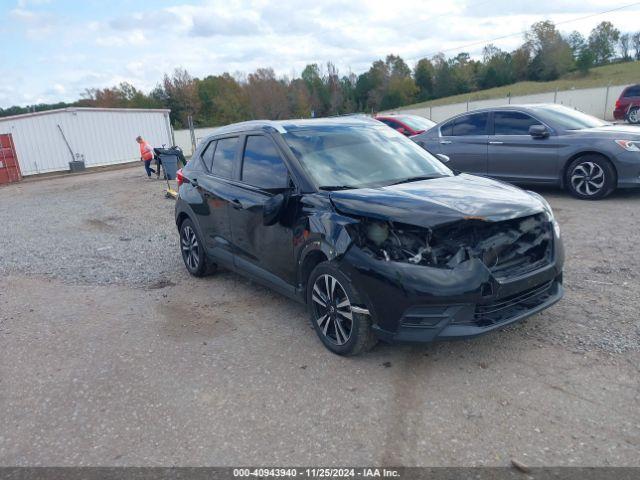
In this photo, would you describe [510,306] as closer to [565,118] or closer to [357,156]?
[357,156]

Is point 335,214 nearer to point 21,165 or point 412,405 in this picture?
point 412,405

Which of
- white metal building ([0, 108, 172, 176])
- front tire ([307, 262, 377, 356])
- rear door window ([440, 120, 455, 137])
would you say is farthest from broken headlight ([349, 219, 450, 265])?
white metal building ([0, 108, 172, 176])

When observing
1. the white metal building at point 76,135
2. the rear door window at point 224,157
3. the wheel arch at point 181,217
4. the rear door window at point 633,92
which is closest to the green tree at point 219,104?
the white metal building at point 76,135

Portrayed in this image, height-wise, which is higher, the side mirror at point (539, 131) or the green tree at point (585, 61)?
the green tree at point (585, 61)

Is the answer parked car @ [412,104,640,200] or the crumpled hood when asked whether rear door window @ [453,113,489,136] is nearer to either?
parked car @ [412,104,640,200]

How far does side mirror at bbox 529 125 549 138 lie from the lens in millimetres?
8703

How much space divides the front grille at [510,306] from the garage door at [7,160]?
2607cm

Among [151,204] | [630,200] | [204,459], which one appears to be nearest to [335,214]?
[204,459]

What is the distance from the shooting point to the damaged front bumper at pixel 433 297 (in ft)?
10.9

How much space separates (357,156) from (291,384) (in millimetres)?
2109

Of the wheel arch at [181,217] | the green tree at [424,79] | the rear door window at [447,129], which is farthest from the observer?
the green tree at [424,79]

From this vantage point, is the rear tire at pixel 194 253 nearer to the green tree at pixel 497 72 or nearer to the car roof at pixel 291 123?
the car roof at pixel 291 123

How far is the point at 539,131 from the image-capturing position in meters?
8.72

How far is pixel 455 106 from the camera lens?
38.5 metres
